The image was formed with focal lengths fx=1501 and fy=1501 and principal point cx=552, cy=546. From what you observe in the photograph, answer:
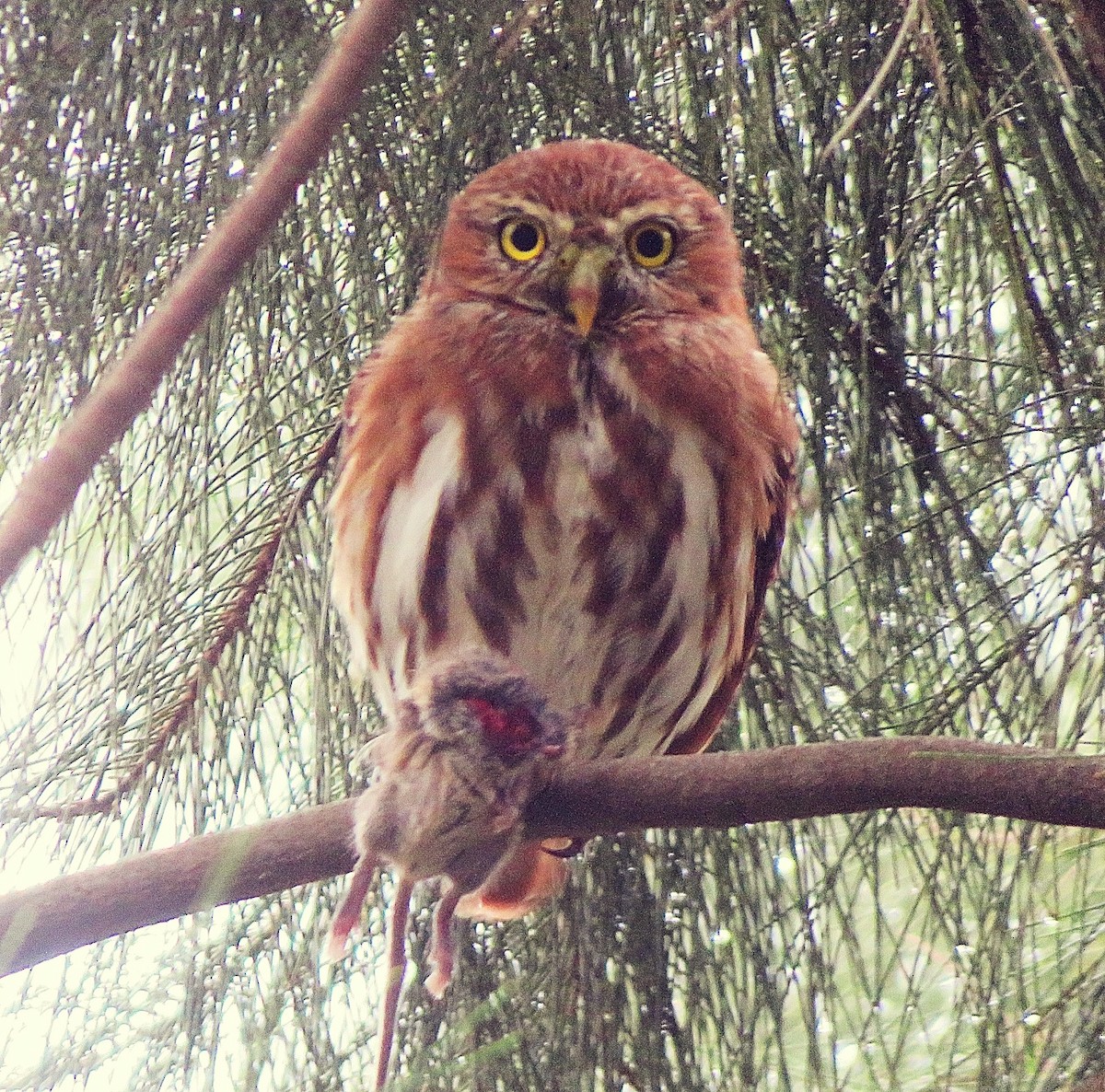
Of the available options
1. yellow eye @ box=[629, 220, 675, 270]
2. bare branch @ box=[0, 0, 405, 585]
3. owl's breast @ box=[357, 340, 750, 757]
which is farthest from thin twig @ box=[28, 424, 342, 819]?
bare branch @ box=[0, 0, 405, 585]

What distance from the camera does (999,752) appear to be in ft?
4.08

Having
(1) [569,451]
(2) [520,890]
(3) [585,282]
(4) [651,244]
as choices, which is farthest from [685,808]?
(4) [651,244]

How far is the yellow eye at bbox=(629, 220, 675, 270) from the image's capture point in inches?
85.3

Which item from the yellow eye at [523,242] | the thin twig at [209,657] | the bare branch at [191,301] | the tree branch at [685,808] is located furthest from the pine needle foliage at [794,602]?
the bare branch at [191,301]

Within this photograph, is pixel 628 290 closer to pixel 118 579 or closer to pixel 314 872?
pixel 118 579

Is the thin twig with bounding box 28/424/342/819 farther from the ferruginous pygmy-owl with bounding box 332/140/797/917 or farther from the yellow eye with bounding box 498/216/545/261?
the yellow eye with bounding box 498/216/545/261

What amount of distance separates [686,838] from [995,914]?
406 millimetres

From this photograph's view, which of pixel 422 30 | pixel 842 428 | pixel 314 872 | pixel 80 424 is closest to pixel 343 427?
pixel 422 30

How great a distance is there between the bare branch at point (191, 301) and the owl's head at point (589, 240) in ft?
4.22

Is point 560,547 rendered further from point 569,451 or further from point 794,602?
point 794,602

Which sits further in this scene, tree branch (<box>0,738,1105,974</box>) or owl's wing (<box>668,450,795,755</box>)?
owl's wing (<box>668,450,795,755</box>)

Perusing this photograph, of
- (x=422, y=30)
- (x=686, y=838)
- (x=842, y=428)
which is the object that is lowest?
(x=686, y=838)

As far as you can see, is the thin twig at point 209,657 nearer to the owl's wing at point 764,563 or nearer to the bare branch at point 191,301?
the owl's wing at point 764,563

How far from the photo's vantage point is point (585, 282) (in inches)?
83.4
